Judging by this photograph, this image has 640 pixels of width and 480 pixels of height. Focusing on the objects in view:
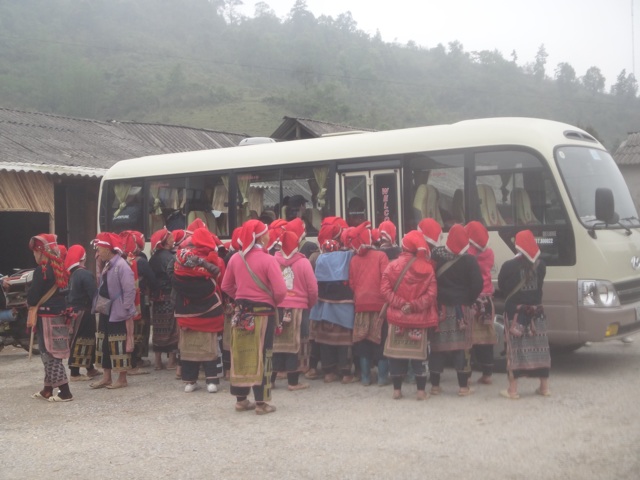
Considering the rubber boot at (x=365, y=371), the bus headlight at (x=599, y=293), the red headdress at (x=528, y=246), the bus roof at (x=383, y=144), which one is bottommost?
the rubber boot at (x=365, y=371)

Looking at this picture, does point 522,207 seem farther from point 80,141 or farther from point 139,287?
point 80,141

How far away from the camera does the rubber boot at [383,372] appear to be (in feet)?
26.8

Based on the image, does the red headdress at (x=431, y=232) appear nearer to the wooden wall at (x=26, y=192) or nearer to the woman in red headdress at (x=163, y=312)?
the woman in red headdress at (x=163, y=312)

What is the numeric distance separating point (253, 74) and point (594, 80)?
40029 millimetres

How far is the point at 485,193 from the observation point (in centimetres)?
891

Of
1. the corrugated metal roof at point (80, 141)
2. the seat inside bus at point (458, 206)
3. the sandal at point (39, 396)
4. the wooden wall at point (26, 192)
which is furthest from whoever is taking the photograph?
the corrugated metal roof at point (80, 141)

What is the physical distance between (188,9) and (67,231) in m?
89.1

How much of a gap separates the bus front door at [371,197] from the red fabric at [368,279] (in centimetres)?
152

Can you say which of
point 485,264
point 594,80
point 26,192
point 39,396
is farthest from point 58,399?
point 594,80

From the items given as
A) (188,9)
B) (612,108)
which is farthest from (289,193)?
(188,9)

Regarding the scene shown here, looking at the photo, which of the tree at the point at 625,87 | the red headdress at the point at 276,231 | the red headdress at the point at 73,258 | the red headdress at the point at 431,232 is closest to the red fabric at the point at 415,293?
the red headdress at the point at 431,232

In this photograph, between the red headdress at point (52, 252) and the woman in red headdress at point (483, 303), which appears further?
the red headdress at point (52, 252)

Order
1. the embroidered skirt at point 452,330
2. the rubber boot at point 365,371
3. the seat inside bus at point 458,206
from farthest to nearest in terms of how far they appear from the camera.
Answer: the seat inside bus at point 458,206 < the rubber boot at point 365,371 < the embroidered skirt at point 452,330

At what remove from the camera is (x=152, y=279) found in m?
9.33
